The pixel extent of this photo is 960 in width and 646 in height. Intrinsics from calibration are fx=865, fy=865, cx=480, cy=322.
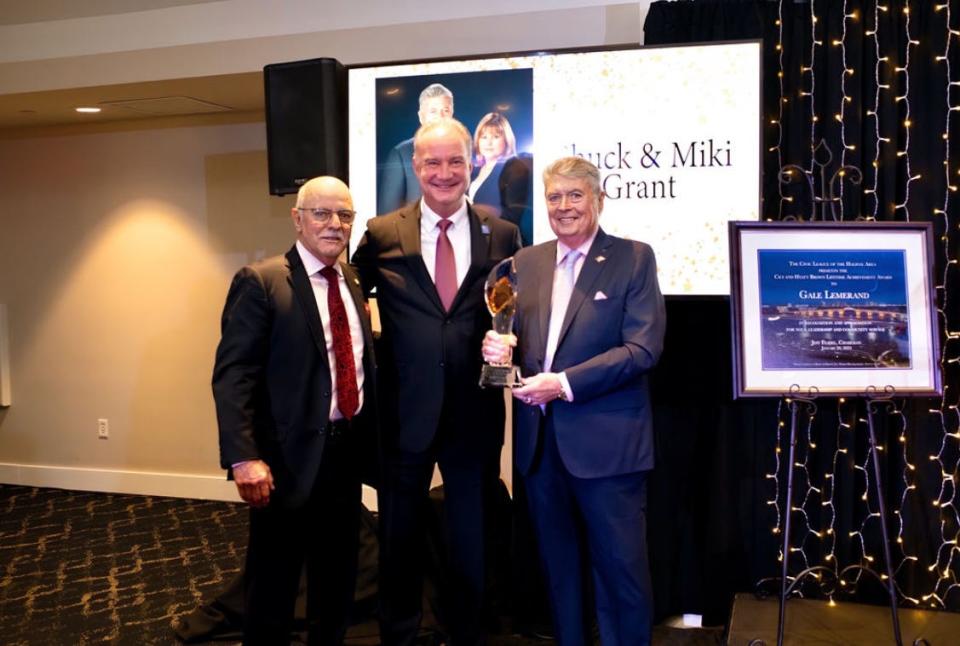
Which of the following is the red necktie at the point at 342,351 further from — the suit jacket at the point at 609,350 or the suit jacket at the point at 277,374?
the suit jacket at the point at 609,350

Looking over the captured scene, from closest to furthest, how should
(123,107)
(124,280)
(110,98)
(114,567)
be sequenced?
(114,567) < (110,98) < (123,107) < (124,280)

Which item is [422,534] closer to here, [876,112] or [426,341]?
[426,341]

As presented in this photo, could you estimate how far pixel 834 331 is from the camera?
2807 mm

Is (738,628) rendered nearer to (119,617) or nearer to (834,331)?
(834,331)

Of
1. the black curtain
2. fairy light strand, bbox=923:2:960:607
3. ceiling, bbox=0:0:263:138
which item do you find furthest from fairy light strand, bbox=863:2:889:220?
ceiling, bbox=0:0:263:138

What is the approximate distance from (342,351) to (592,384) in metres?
0.73

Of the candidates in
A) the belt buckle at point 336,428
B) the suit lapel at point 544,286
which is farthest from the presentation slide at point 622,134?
the belt buckle at point 336,428

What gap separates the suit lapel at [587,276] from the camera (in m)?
2.47

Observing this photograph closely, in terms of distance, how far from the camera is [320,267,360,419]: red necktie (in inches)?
99.5

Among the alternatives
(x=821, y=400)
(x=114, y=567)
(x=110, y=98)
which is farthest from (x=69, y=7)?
Answer: (x=821, y=400)

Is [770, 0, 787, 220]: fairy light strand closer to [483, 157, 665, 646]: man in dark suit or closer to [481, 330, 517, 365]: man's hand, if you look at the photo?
[483, 157, 665, 646]: man in dark suit

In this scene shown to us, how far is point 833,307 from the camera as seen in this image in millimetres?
2816

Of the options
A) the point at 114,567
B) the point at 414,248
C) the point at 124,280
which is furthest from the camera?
the point at 124,280

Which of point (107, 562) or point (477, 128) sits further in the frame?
point (107, 562)
